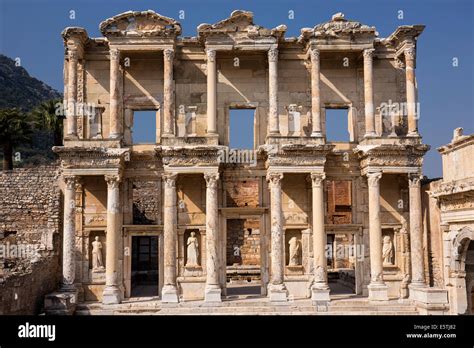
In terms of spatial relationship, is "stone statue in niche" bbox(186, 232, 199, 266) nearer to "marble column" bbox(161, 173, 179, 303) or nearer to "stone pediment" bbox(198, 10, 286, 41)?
"marble column" bbox(161, 173, 179, 303)

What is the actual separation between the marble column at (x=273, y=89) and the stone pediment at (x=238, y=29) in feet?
2.43

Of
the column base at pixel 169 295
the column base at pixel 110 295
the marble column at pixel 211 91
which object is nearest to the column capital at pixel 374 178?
the marble column at pixel 211 91

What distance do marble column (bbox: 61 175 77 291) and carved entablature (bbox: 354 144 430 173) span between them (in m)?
10.5

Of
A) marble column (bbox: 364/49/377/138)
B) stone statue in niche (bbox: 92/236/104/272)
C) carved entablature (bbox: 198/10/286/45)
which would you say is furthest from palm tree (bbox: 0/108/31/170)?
marble column (bbox: 364/49/377/138)

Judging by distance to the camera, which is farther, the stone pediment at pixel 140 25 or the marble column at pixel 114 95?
the stone pediment at pixel 140 25

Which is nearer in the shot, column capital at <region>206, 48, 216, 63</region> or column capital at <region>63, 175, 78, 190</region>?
column capital at <region>63, 175, 78, 190</region>

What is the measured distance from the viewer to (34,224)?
23391 mm

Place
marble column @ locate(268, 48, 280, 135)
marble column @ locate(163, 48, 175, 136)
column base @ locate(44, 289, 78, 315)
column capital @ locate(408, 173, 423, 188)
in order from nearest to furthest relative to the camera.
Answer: column base @ locate(44, 289, 78, 315) → column capital @ locate(408, 173, 423, 188) → marble column @ locate(268, 48, 280, 135) → marble column @ locate(163, 48, 175, 136)

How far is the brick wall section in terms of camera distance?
19.2 meters

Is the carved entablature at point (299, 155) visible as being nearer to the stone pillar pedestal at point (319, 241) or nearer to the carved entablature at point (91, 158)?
the stone pillar pedestal at point (319, 241)

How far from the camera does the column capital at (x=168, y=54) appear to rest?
2148 cm

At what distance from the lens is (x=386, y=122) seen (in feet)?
74.3

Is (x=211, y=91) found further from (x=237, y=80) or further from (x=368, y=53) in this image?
(x=368, y=53)
